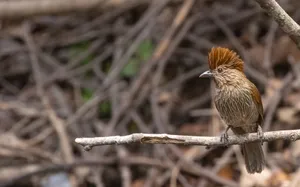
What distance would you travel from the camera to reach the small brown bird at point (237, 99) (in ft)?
12.8

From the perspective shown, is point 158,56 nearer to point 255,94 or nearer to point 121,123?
point 121,123

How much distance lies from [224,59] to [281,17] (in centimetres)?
72

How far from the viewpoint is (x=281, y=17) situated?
3.12 meters

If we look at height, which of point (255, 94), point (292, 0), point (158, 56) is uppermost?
point (292, 0)

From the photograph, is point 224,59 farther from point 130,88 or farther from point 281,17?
point 130,88

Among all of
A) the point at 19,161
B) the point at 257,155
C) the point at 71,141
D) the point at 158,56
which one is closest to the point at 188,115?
the point at 158,56

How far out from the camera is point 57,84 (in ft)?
22.3

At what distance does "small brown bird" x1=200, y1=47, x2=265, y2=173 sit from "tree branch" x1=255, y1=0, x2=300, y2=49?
0.66 meters

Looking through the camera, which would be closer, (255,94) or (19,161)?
(255,94)

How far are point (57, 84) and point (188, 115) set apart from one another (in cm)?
152

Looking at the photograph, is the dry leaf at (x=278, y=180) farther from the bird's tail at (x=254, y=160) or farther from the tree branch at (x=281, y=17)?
the tree branch at (x=281, y=17)

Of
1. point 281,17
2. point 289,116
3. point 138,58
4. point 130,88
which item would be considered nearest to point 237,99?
point 281,17

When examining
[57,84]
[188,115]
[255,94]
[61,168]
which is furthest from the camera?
[57,84]

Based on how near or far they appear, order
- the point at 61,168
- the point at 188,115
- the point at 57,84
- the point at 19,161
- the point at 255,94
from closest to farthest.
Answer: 1. the point at 255,94
2. the point at 61,168
3. the point at 19,161
4. the point at 188,115
5. the point at 57,84
